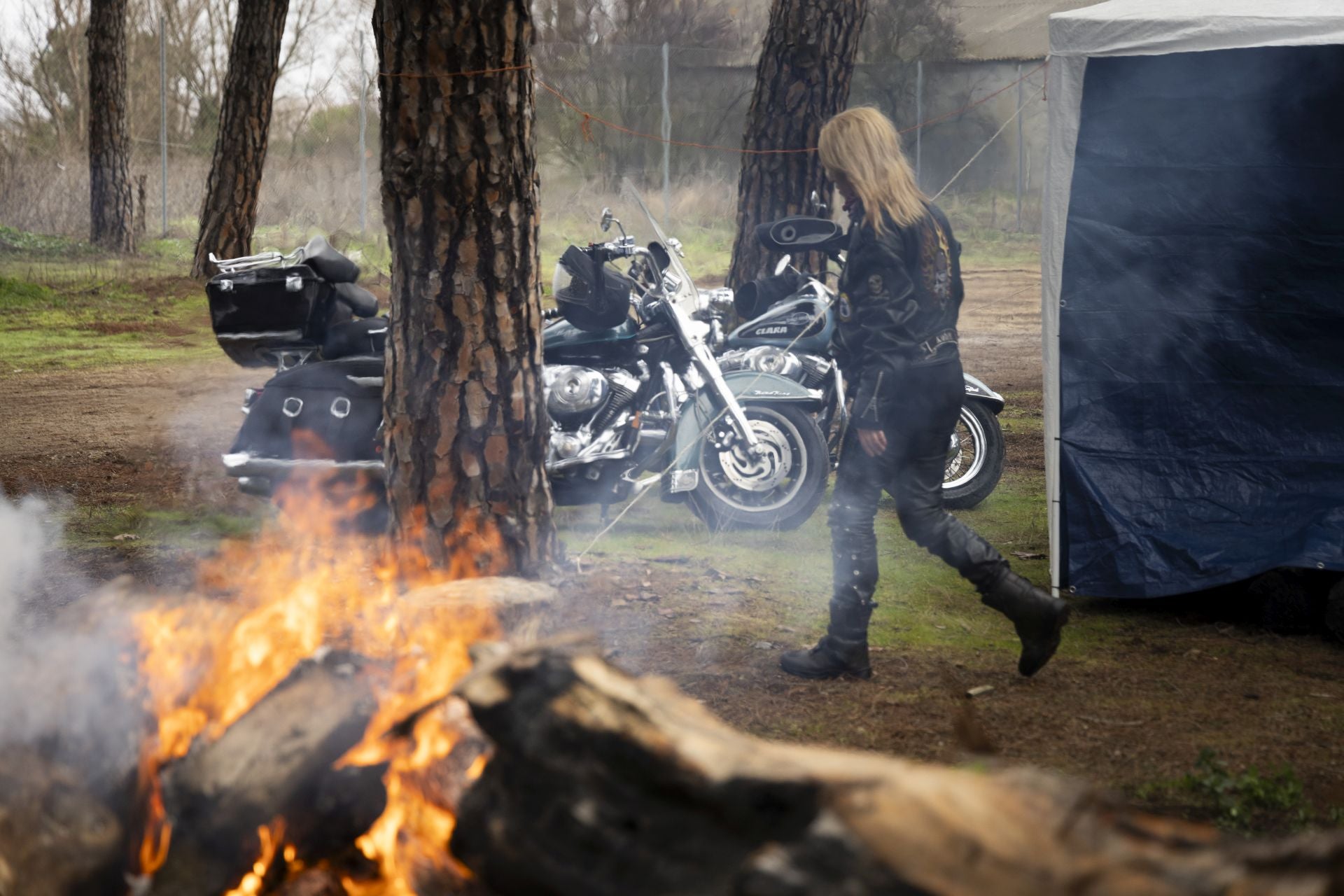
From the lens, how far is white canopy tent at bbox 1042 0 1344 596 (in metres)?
5.27

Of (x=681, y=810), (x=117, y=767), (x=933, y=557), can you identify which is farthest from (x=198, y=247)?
(x=681, y=810)

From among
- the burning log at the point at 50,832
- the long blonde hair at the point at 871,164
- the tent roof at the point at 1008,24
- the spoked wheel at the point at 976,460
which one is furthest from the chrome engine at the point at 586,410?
the tent roof at the point at 1008,24

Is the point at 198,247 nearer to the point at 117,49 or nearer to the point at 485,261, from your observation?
the point at 117,49

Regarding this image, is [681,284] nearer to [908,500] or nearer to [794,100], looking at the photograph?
[794,100]

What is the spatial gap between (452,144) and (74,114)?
2403 centimetres

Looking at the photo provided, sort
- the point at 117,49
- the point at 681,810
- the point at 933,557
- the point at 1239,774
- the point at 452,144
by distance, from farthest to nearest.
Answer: the point at 117,49, the point at 933,557, the point at 452,144, the point at 1239,774, the point at 681,810

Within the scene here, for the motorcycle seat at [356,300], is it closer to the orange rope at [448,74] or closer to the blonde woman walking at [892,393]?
the orange rope at [448,74]

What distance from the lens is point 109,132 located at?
18.5 m

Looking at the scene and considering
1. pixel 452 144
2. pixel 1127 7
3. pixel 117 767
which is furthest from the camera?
pixel 1127 7

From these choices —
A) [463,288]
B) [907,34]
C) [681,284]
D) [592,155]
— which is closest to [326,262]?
[681,284]

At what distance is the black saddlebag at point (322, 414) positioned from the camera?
6.67m

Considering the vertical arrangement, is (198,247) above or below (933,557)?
above

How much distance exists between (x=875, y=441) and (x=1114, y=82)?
2.14 meters

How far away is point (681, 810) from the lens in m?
2.33
